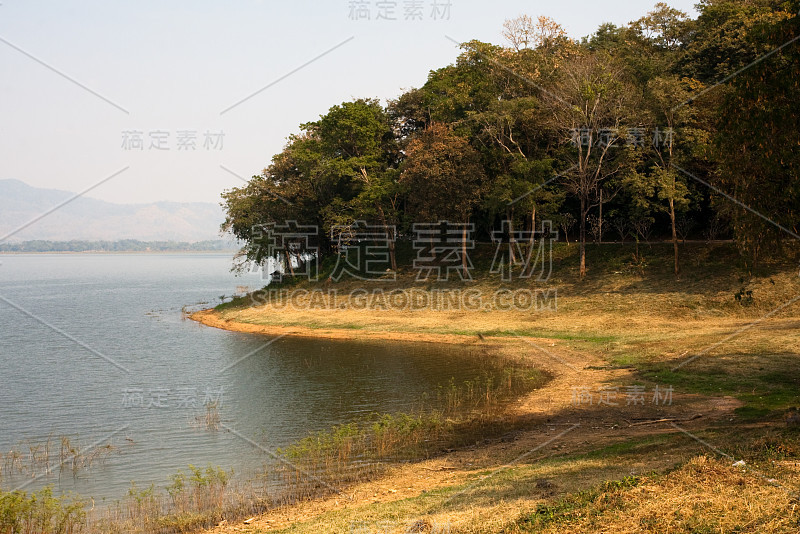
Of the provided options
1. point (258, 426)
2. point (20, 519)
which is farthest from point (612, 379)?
point (20, 519)

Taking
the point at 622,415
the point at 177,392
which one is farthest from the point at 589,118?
the point at 177,392

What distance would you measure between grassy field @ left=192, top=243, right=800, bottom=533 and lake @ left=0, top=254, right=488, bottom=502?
13.4 ft

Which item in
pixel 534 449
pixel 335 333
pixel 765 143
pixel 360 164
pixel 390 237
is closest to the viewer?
pixel 534 449

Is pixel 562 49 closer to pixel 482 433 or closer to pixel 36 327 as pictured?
pixel 482 433

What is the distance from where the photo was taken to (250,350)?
3541cm

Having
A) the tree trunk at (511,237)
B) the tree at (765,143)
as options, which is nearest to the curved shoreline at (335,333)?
the tree trunk at (511,237)

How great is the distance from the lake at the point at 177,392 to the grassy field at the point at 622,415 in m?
4.10

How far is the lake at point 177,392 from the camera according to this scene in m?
17.0

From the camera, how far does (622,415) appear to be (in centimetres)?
1809

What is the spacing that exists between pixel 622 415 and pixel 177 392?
56.0 ft

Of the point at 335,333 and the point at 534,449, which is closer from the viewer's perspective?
the point at 534,449

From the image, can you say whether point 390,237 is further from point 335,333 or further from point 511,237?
point 335,333

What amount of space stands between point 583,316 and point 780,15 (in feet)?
73.4

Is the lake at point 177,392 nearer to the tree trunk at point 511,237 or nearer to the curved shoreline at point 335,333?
the curved shoreline at point 335,333
